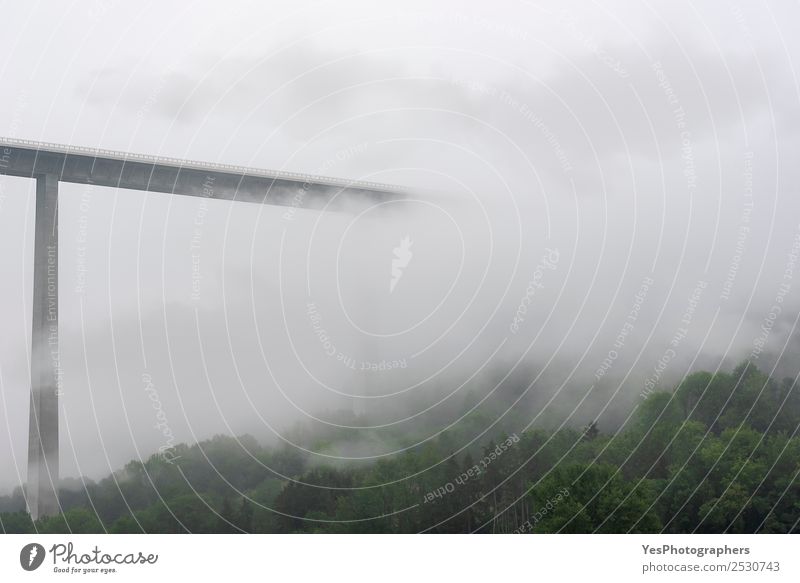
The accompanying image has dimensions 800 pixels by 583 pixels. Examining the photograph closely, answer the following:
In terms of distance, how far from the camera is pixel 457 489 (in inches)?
1699

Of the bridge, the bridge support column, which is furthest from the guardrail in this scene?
the bridge support column

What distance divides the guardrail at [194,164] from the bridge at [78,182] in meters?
0.04

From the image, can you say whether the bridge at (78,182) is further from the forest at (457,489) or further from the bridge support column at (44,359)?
the forest at (457,489)

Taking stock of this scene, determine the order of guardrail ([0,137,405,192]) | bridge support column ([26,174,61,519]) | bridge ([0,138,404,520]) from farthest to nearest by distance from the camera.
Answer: bridge support column ([26,174,61,519]) < bridge ([0,138,404,520]) < guardrail ([0,137,405,192])

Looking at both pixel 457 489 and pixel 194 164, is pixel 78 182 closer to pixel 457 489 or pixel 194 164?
pixel 194 164

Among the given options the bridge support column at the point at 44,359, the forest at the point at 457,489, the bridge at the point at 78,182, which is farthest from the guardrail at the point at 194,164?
the forest at the point at 457,489

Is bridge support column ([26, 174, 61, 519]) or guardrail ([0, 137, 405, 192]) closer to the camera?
guardrail ([0, 137, 405, 192])

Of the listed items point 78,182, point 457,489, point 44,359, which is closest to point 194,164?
point 78,182

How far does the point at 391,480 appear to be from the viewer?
4216cm

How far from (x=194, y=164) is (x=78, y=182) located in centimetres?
474

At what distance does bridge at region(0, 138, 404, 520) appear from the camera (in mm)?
35969

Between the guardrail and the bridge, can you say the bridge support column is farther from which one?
the guardrail

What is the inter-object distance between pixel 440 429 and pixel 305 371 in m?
10.9

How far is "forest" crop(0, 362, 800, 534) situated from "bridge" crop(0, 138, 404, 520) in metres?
5.41
